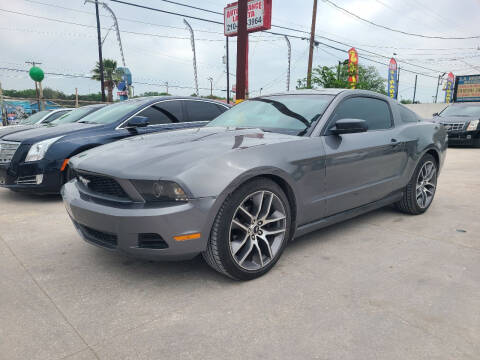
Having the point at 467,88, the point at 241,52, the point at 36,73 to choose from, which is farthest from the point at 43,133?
the point at 467,88

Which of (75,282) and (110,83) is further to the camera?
(110,83)

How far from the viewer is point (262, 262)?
2.61m

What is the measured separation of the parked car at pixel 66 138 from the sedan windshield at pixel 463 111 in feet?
36.0

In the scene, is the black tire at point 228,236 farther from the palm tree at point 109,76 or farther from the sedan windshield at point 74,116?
the palm tree at point 109,76

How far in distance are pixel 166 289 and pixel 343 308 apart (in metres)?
1.16

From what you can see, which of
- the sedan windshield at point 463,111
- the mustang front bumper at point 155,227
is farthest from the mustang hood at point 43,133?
the sedan windshield at point 463,111

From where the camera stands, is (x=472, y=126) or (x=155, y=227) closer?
(x=155, y=227)

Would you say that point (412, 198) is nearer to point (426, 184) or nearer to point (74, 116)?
point (426, 184)

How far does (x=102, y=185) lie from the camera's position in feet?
8.28

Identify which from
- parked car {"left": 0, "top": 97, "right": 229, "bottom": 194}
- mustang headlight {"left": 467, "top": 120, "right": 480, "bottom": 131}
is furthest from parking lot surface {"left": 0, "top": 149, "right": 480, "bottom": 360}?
mustang headlight {"left": 467, "top": 120, "right": 480, "bottom": 131}

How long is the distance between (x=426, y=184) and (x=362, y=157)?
60.1 inches

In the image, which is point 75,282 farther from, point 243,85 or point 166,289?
point 243,85

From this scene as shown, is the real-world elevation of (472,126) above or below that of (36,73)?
below

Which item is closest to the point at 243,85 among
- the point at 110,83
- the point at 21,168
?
the point at 21,168
